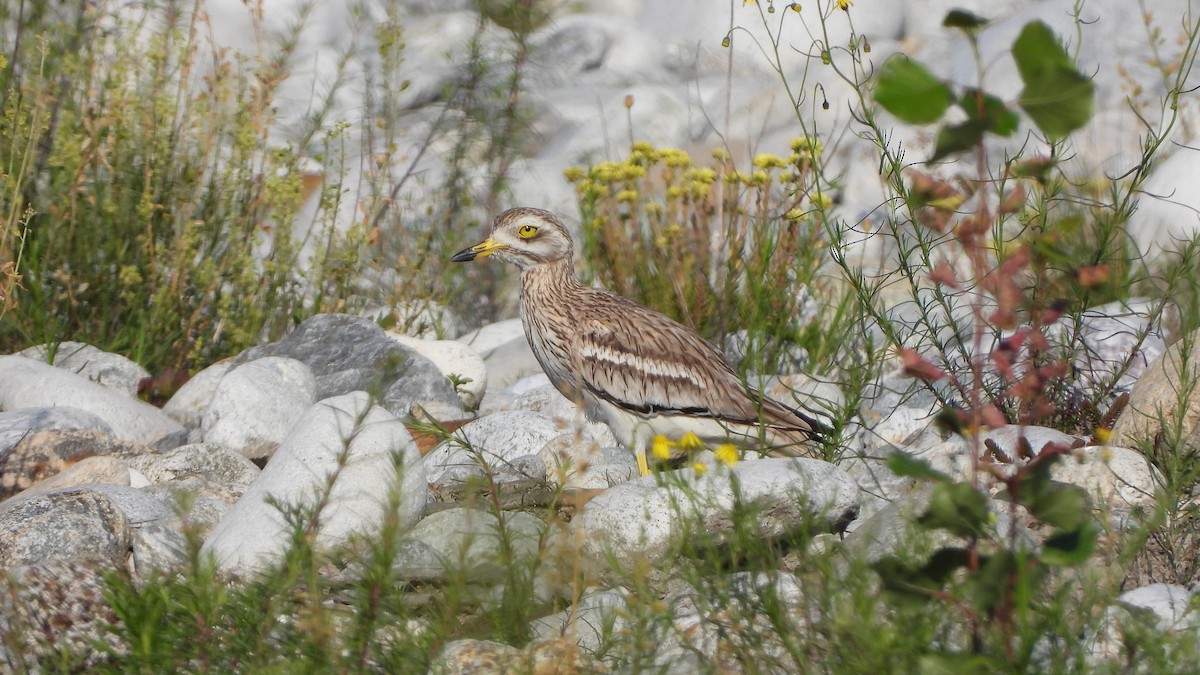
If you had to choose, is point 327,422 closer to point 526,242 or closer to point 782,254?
point 526,242

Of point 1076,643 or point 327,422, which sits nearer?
point 1076,643

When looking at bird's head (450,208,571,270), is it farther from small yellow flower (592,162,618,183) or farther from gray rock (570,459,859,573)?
gray rock (570,459,859,573)

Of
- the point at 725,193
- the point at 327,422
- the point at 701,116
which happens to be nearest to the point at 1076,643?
the point at 327,422

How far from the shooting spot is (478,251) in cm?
628

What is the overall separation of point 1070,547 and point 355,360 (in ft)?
14.2

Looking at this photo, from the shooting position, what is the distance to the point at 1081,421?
5.33 metres

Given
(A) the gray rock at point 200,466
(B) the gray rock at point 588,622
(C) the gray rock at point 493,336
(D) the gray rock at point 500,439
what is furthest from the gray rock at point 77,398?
(B) the gray rock at point 588,622

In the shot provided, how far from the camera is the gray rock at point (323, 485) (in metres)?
4.02

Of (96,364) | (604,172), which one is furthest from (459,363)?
(96,364)

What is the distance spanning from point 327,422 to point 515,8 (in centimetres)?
341

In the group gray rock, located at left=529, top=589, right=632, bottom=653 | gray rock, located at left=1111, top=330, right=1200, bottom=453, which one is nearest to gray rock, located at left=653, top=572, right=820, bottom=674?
gray rock, located at left=529, top=589, right=632, bottom=653

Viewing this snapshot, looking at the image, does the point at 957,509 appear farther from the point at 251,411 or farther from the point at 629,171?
the point at 629,171

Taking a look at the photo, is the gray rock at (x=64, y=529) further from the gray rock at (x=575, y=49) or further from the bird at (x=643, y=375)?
the gray rock at (x=575, y=49)

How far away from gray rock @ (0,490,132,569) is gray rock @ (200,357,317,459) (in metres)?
1.34
